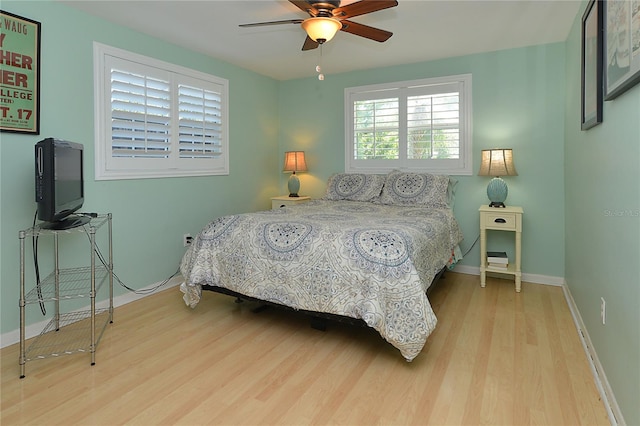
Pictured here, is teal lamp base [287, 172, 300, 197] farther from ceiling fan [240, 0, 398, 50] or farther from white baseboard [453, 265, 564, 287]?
ceiling fan [240, 0, 398, 50]

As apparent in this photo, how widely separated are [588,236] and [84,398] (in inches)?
119

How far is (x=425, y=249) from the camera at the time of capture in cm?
252

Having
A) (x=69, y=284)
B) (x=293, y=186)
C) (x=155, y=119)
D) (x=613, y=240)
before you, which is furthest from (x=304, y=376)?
(x=293, y=186)

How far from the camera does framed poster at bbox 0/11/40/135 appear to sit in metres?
2.39

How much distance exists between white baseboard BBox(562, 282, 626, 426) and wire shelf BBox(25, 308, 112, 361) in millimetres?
2758

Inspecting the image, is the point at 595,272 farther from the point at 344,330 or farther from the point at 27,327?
the point at 27,327

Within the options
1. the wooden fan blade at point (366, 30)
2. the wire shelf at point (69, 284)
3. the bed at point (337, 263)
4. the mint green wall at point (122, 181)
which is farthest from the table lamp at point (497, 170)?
the wire shelf at point (69, 284)

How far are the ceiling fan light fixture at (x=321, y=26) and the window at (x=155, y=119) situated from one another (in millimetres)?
1657

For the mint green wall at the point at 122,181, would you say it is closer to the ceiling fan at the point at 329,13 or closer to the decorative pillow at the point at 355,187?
the decorative pillow at the point at 355,187

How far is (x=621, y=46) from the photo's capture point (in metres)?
1.59

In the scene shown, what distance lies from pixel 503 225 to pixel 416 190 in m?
0.87

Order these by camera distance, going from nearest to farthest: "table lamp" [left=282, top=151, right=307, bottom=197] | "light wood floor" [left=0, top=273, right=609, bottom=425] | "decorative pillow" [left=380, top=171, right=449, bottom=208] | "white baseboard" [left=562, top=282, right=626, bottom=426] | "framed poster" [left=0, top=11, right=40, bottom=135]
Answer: "white baseboard" [left=562, top=282, right=626, bottom=426], "light wood floor" [left=0, top=273, right=609, bottom=425], "framed poster" [left=0, top=11, right=40, bottom=135], "decorative pillow" [left=380, top=171, right=449, bottom=208], "table lamp" [left=282, top=151, right=307, bottom=197]

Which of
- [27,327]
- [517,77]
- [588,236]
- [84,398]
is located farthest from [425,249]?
[27,327]

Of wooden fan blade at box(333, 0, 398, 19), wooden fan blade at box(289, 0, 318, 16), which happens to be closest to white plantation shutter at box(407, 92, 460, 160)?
wooden fan blade at box(333, 0, 398, 19)
